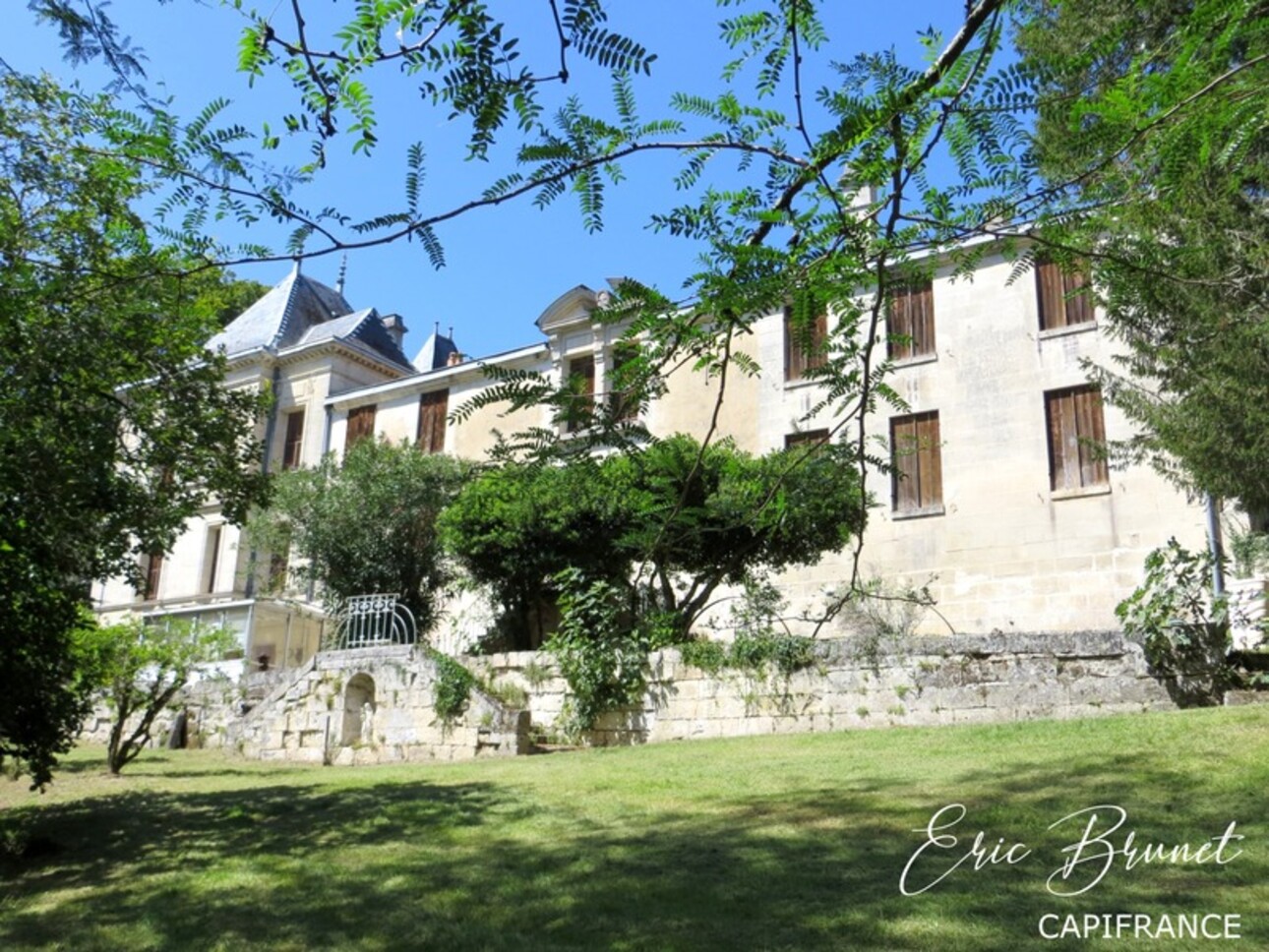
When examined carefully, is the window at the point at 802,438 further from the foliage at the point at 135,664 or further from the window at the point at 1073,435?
the foliage at the point at 135,664

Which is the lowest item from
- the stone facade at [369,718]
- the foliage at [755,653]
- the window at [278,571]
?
the stone facade at [369,718]

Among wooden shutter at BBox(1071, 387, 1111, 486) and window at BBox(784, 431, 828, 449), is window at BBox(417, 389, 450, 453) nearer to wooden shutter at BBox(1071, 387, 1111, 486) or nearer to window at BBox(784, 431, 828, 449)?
window at BBox(784, 431, 828, 449)

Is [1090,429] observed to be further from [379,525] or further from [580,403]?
[580,403]

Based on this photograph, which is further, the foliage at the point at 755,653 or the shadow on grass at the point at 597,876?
the foliage at the point at 755,653

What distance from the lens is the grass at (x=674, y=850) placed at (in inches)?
199

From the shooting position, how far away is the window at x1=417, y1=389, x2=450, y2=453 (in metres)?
24.3

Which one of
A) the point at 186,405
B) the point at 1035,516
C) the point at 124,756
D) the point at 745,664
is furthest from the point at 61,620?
the point at 1035,516

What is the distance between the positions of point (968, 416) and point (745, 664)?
851 cm

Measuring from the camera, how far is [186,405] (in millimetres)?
9367

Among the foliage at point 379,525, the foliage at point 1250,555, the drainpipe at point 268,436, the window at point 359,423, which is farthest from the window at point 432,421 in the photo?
the foliage at point 1250,555

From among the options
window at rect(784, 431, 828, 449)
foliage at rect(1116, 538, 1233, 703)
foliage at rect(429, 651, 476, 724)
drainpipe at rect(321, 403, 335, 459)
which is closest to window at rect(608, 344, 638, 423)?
window at rect(784, 431, 828, 449)

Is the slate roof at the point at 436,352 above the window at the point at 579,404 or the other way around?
above

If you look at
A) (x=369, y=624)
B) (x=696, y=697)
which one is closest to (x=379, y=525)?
(x=369, y=624)

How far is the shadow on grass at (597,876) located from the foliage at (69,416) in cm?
155
